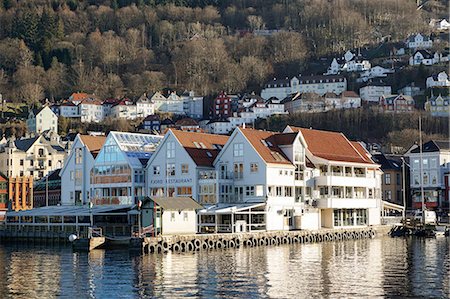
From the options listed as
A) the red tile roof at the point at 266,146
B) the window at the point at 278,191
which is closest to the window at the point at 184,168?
the red tile roof at the point at 266,146

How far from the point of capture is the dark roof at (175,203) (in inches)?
2435

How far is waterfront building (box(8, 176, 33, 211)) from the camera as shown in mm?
101562

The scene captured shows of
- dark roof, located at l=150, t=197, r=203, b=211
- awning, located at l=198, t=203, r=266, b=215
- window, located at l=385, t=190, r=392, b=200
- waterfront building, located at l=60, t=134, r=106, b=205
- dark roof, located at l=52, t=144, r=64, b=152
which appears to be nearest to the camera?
dark roof, located at l=150, t=197, r=203, b=211

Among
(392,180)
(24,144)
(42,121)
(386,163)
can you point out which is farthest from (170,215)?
(42,121)

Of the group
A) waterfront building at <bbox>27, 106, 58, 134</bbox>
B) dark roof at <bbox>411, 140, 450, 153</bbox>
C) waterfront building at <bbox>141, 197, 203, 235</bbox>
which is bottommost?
waterfront building at <bbox>141, 197, 203, 235</bbox>

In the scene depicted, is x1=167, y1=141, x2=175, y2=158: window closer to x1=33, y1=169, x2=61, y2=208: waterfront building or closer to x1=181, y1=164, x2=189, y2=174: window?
x1=181, y1=164, x2=189, y2=174: window

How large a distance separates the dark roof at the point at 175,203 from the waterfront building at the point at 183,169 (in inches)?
355

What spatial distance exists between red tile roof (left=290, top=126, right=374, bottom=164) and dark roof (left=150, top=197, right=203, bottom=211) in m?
18.8

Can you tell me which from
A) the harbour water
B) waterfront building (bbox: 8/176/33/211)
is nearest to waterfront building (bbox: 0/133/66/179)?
waterfront building (bbox: 8/176/33/211)

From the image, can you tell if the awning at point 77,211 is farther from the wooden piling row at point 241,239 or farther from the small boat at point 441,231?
the small boat at point 441,231

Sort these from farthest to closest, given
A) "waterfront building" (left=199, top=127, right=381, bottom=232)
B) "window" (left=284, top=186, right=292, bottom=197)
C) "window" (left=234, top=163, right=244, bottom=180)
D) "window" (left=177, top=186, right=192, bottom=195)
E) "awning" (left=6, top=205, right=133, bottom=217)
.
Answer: "window" (left=177, top=186, right=192, bottom=195) < "window" (left=284, top=186, right=292, bottom=197) < "window" (left=234, top=163, right=244, bottom=180) < "awning" (left=6, top=205, right=133, bottom=217) < "waterfront building" (left=199, top=127, right=381, bottom=232)

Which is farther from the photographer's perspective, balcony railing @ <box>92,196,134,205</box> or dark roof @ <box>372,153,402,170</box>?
dark roof @ <box>372,153,402,170</box>

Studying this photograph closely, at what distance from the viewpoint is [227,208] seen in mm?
69062

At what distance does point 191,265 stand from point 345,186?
1325 inches
